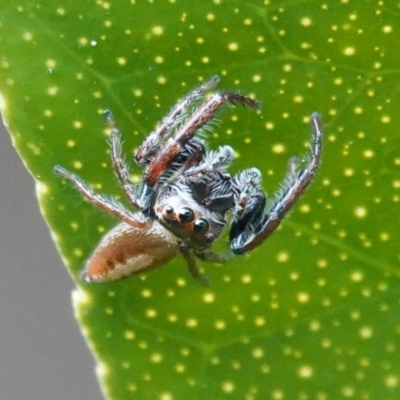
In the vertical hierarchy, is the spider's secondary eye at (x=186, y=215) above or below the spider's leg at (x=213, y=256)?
above

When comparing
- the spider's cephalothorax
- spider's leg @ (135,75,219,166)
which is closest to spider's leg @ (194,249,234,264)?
the spider's cephalothorax

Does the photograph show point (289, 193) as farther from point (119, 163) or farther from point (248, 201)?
point (119, 163)

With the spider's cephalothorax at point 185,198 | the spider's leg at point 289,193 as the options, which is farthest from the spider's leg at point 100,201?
the spider's leg at point 289,193

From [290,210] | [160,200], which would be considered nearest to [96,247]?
[160,200]

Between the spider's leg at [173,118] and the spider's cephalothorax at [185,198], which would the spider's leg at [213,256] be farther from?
the spider's leg at [173,118]

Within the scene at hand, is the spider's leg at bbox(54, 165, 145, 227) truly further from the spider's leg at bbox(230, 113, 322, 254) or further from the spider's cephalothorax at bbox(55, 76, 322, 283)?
the spider's leg at bbox(230, 113, 322, 254)

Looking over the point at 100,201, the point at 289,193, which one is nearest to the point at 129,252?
the point at 100,201

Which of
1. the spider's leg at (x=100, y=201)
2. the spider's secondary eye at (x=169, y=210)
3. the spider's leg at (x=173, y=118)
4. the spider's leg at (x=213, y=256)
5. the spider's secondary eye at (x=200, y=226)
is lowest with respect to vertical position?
the spider's leg at (x=213, y=256)
